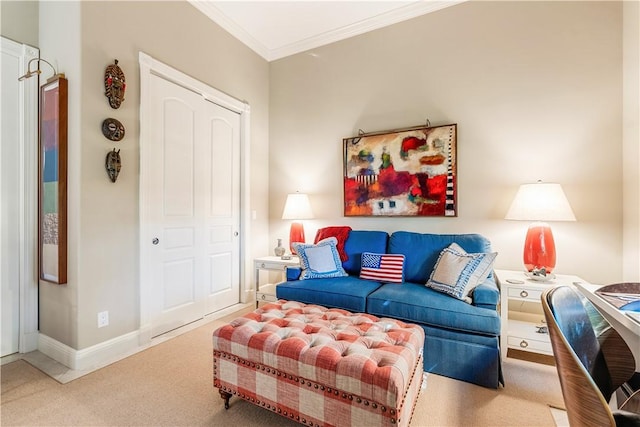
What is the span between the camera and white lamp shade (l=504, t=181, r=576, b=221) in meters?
2.15

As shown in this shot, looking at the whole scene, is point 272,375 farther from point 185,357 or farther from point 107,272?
point 107,272

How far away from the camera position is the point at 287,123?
3773 millimetres

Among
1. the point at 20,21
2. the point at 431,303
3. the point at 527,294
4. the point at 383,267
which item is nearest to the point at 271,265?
the point at 383,267

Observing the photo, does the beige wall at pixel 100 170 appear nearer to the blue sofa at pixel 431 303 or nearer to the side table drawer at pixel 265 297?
the side table drawer at pixel 265 297

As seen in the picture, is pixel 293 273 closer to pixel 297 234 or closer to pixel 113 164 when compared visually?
pixel 297 234

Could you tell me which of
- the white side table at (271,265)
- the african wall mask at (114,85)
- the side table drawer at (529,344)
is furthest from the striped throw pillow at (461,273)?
the african wall mask at (114,85)

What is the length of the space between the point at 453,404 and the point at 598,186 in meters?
2.08

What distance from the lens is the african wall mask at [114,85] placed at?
2.18 m

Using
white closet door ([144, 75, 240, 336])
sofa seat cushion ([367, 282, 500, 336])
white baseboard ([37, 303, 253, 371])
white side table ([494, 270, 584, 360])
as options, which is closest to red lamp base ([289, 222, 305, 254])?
white closet door ([144, 75, 240, 336])

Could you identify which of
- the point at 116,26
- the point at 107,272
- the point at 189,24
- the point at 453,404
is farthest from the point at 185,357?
the point at 189,24

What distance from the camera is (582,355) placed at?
0.98 metres

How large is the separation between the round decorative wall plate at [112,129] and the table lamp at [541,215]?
314 centimetres

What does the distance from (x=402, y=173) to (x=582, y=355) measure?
2237 millimetres

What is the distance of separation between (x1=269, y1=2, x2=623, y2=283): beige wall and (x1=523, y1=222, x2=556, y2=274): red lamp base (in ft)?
1.09
